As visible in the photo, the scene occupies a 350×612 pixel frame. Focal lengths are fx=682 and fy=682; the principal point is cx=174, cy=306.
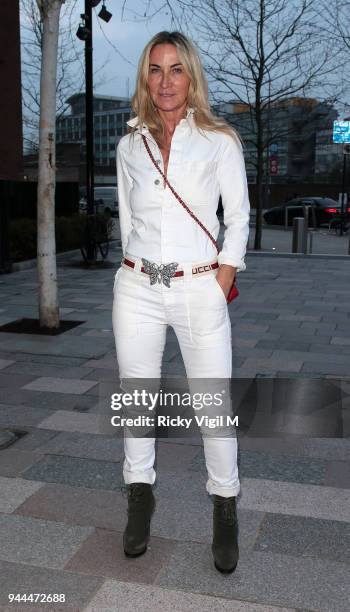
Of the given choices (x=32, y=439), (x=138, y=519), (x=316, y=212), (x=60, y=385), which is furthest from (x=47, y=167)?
(x=316, y=212)

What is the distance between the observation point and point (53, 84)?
287 inches

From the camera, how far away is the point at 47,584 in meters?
2.68

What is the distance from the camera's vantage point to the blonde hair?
2.64 meters

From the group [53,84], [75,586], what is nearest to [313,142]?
[53,84]

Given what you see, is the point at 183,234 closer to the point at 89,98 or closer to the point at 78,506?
the point at 78,506

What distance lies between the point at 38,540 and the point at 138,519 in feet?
1.55

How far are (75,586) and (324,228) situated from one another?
25403 millimetres

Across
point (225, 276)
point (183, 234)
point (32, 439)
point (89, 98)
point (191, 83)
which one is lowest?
point (32, 439)

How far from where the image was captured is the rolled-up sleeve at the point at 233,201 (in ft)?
8.74

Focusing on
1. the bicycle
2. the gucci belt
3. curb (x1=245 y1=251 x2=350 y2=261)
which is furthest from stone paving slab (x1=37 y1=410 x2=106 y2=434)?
curb (x1=245 y1=251 x2=350 y2=261)

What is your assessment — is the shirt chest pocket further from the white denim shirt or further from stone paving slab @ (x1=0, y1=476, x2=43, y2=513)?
stone paving slab @ (x1=0, y1=476, x2=43, y2=513)

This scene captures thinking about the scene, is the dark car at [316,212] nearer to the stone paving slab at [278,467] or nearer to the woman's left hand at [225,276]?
the stone paving slab at [278,467]

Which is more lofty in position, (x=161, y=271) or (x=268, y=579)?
(x=161, y=271)

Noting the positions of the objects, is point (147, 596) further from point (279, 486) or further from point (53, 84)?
point (53, 84)
